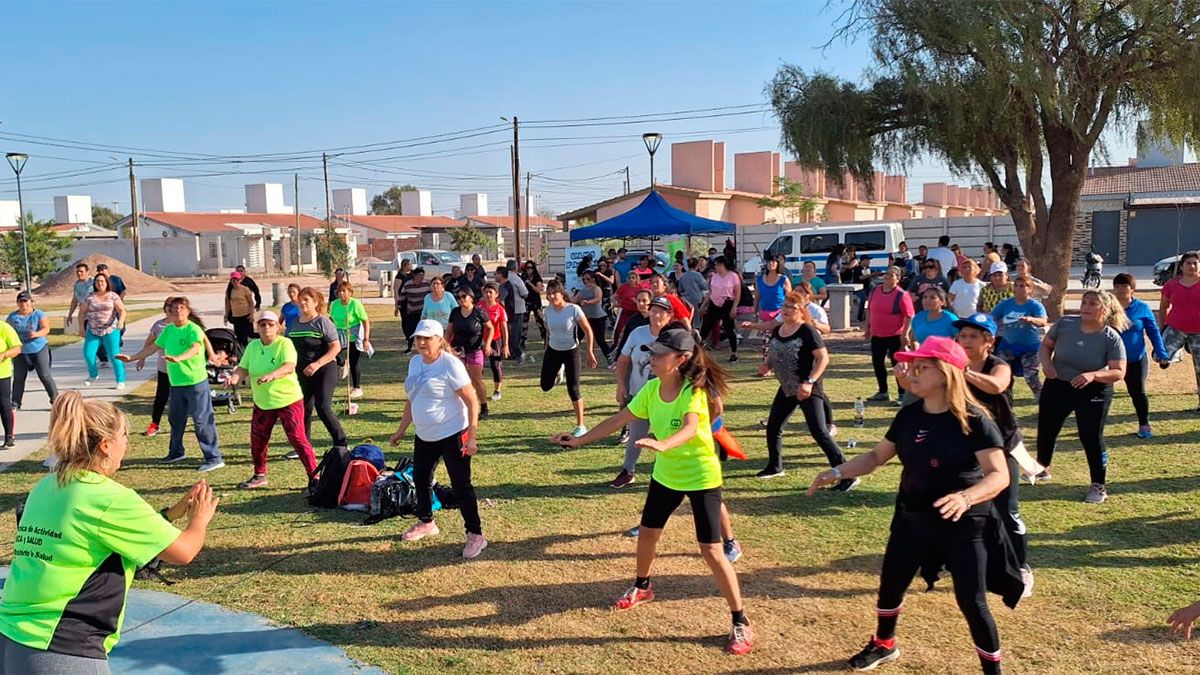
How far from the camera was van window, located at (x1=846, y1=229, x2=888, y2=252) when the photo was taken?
24719 mm

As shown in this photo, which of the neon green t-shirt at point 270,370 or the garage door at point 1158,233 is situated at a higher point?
the garage door at point 1158,233

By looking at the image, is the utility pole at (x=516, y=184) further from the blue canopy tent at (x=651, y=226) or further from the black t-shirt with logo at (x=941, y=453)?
the black t-shirt with logo at (x=941, y=453)

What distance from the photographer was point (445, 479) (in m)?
7.83

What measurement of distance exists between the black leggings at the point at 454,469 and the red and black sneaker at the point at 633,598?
4.08ft

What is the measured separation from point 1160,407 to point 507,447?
7.23 metres

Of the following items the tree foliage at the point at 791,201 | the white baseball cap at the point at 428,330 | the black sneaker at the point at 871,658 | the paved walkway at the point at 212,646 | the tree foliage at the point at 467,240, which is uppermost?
the tree foliage at the point at 791,201

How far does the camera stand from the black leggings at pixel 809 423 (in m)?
7.18

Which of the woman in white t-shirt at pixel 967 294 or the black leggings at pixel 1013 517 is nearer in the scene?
the black leggings at pixel 1013 517

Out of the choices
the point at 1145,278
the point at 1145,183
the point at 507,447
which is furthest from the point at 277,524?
the point at 1145,183

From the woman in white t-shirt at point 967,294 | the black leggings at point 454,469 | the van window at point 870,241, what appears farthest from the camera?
the van window at point 870,241

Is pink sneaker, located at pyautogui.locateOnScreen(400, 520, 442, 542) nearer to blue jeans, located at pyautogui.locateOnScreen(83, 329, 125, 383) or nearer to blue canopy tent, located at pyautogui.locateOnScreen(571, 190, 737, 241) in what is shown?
blue jeans, located at pyautogui.locateOnScreen(83, 329, 125, 383)

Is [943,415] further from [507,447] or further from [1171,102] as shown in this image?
[1171,102]

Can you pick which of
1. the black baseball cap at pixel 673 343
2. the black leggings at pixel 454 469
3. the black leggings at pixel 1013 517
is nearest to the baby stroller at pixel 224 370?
the black leggings at pixel 454 469

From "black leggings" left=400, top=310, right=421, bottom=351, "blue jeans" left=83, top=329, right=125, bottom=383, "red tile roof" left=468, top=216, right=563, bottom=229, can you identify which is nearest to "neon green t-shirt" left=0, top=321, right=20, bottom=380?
"blue jeans" left=83, top=329, right=125, bottom=383
